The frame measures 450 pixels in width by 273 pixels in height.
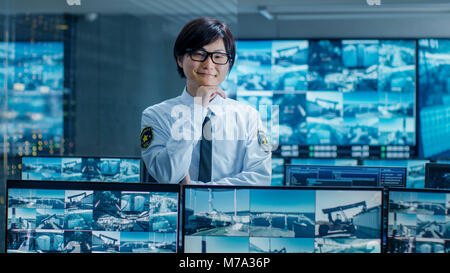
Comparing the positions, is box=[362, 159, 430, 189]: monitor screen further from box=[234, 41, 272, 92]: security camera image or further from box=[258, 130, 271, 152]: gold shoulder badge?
box=[234, 41, 272, 92]: security camera image

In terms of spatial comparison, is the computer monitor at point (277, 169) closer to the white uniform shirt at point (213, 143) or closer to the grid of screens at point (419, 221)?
the white uniform shirt at point (213, 143)

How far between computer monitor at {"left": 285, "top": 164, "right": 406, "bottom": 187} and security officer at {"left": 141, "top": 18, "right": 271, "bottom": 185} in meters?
0.24

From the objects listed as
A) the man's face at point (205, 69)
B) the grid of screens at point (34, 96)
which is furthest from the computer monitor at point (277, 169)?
the grid of screens at point (34, 96)

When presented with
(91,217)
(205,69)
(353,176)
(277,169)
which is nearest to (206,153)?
(205,69)

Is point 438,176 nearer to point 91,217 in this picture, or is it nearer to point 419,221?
point 419,221

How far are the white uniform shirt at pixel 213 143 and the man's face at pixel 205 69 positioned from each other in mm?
94

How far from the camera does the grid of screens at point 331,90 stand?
16.3ft

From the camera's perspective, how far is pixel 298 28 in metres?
5.02

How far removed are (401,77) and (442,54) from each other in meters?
0.47

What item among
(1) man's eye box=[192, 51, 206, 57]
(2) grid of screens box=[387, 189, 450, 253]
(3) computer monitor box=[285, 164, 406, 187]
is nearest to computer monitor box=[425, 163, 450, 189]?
(3) computer monitor box=[285, 164, 406, 187]

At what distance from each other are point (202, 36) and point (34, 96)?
272cm

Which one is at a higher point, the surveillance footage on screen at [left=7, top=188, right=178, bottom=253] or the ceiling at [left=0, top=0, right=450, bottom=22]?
the ceiling at [left=0, top=0, right=450, bottom=22]

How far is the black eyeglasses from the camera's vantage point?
2252 mm

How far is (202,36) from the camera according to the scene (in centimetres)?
229
